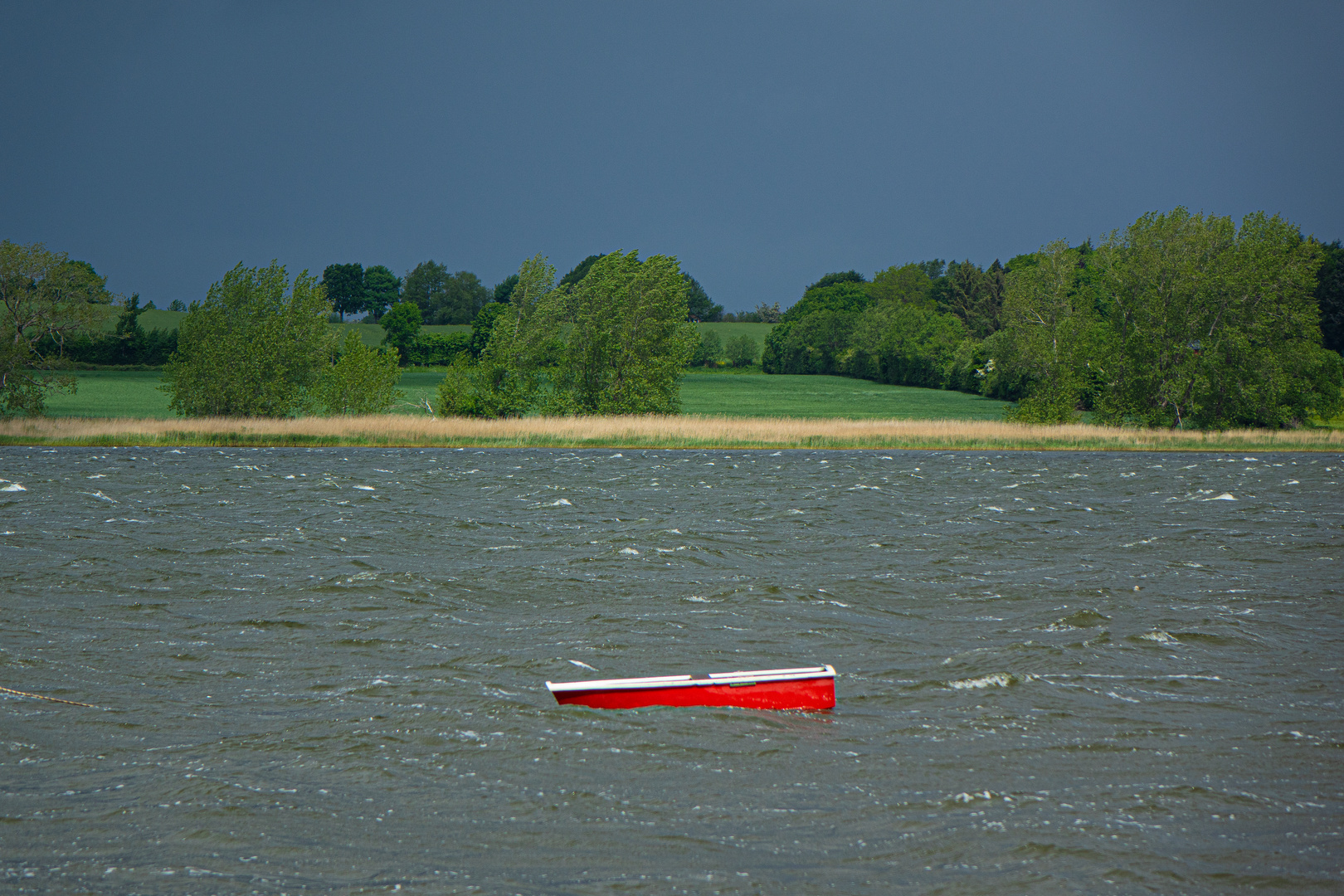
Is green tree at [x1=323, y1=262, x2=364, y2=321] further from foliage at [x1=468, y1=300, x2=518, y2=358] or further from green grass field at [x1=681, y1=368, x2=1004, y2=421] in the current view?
green grass field at [x1=681, y1=368, x2=1004, y2=421]

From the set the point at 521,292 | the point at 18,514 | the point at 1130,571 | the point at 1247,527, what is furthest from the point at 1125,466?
the point at 18,514

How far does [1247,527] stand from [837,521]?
1030 centimetres

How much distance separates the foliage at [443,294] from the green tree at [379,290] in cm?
223

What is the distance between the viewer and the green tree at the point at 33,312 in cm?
5331

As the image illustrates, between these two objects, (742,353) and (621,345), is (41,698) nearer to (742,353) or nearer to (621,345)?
(621,345)

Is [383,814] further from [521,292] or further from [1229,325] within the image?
[1229,325]

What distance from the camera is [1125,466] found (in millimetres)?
48344

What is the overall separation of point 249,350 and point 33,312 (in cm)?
1053

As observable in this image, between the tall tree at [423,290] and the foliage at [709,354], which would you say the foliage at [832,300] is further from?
the tall tree at [423,290]

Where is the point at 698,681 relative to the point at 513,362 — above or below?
below

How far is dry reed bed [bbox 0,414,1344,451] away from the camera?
2078 inches

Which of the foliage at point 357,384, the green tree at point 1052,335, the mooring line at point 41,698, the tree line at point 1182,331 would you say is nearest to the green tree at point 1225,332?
the tree line at point 1182,331

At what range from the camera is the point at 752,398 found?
10925 centimetres

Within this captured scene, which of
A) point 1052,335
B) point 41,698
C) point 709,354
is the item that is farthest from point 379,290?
point 41,698
